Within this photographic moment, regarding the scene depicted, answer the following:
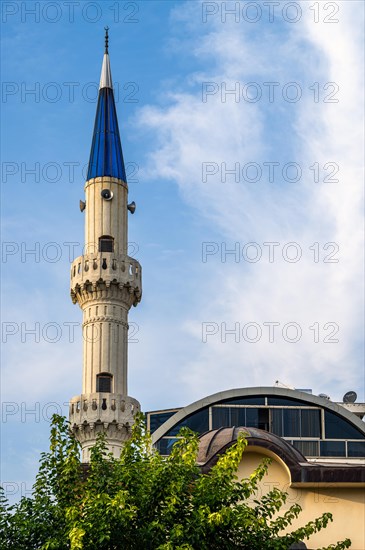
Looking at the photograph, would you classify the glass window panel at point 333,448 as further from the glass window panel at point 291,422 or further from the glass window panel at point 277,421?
the glass window panel at point 277,421

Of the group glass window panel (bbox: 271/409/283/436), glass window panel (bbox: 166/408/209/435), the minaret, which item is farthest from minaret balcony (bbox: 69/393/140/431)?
glass window panel (bbox: 271/409/283/436)

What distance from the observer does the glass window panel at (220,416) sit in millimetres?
37188

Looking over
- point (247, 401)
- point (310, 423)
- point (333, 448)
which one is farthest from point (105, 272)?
point (333, 448)

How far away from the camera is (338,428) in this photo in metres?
38.2

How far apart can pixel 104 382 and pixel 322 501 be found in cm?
1298

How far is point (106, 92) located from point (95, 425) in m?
13.1

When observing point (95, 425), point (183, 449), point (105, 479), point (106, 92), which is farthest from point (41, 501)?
point (106, 92)

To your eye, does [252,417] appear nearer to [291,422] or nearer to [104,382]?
[291,422]

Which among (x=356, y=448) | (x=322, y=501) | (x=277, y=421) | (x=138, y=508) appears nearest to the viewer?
(x=138, y=508)

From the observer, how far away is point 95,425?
37.6 m

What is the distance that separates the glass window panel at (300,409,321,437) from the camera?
3791 centimetres

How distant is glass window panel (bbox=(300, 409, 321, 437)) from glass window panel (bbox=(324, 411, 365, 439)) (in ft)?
0.94

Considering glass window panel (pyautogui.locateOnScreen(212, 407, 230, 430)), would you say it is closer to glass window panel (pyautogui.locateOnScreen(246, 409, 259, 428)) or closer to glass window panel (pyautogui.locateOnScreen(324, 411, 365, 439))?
glass window panel (pyautogui.locateOnScreen(246, 409, 259, 428))

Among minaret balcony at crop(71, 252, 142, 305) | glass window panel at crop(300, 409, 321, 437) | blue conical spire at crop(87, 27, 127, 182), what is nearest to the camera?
glass window panel at crop(300, 409, 321, 437)
